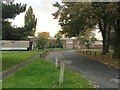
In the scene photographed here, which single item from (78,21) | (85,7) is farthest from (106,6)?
(78,21)

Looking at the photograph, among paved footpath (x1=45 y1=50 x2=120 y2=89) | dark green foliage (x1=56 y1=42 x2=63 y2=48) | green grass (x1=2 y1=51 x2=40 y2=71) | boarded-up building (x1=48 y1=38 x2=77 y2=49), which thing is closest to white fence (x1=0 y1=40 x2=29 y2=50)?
dark green foliage (x1=56 y1=42 x2=63 y2=48)

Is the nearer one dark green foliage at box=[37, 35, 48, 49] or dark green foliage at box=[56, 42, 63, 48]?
dark green foliage at box=[37, 35, 48, 49]

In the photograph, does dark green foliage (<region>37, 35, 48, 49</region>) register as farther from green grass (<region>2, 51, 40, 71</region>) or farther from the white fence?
green grass (<region>2, 51, 40, 71</region>)

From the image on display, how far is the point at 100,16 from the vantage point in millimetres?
38625

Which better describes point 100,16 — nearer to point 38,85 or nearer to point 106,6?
point 106,6

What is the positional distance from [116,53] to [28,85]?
1149 inches

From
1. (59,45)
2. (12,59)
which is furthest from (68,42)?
(12,59)

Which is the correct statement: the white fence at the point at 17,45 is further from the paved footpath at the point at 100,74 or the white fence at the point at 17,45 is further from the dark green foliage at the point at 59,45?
the paved footpath at the point at 100,74

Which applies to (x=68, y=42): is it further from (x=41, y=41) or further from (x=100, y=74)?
(x=100, y=74)

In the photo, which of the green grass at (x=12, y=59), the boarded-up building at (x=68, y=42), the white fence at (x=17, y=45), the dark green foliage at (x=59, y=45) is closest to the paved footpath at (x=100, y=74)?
the green grass at (x=12, y=59)

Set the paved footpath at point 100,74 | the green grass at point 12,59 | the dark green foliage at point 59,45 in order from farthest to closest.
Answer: the dark green foliage at point 59,45 → the green grass at point 12,59 → the paved footpath at point 100,74

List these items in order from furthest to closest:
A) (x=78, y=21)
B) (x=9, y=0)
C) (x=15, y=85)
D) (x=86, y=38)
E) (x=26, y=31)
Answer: (x=86, y=38) → (x=78, y=21) → (x=26, y=31) → (x=9, y=0) → (x=15, y=85)

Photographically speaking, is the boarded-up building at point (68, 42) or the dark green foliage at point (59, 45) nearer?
the dark green foliage at point (59, 45)

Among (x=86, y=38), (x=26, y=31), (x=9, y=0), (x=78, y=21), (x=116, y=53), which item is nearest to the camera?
(x=9, y=0)
